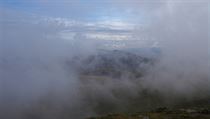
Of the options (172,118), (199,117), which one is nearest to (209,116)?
(199,117)

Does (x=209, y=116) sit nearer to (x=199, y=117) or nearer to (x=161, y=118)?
(x=199, y=117)

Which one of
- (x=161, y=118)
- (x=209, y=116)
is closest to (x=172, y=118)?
(x=161, y=118)

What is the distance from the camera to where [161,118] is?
198 m

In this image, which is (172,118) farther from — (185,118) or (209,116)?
(209,116)

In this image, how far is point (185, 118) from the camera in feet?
616

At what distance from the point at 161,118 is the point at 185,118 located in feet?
49.4

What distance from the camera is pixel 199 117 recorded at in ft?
627

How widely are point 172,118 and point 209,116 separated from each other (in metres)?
20.1

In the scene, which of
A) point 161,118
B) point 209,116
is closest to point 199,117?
point 209,116

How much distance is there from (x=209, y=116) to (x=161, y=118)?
26217 millimetres

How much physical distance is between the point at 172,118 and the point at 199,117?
14577mm

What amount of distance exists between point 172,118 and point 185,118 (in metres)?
8.37

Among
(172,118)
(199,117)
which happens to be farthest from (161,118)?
(199,117)
